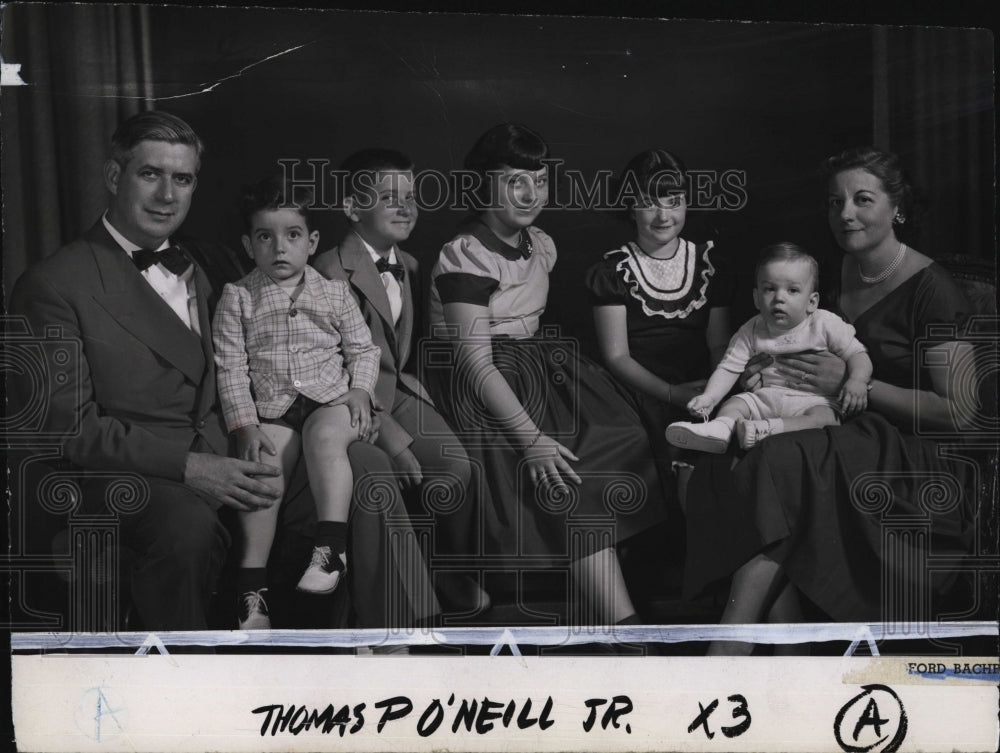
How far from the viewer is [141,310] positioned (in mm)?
3781

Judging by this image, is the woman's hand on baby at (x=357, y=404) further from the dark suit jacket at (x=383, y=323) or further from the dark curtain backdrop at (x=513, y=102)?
the dark curtain backdrop at (x=513, y=102)

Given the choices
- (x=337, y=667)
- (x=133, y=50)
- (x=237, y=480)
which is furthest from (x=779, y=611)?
(x=133, y=50)

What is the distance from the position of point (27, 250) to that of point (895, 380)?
3.14 m

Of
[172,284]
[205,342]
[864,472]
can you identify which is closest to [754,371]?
[864,472]

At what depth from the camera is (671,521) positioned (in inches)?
156

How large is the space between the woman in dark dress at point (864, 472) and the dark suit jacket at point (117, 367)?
184 cm

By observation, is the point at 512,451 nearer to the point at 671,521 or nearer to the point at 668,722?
the point at 671,521

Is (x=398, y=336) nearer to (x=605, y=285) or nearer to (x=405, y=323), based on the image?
(x=405, y=323)

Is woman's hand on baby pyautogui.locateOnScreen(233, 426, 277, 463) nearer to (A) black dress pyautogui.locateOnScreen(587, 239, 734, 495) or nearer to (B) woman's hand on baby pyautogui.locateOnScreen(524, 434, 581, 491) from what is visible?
(B) woman's hand on baby pyautogui.locateOnScreen(524, 434, 581, 491)

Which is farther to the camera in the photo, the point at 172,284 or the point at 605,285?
the point at 605,285

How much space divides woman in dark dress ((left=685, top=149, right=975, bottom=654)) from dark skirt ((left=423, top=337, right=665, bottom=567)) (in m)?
0.25

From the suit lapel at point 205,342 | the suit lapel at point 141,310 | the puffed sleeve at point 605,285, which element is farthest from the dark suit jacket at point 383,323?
the puffed sleeve at point 605,285

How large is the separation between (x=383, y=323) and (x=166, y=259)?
0.78 metres

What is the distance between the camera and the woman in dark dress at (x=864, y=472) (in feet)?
13.0
